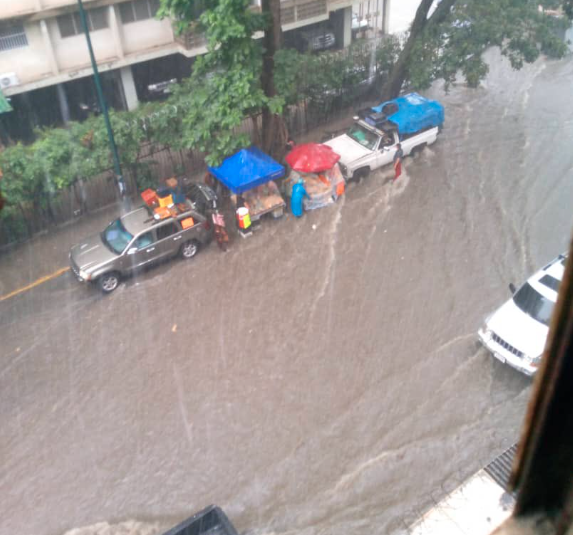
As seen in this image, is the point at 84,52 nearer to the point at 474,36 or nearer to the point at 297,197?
the point at 297,197

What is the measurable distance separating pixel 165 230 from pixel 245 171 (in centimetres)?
210

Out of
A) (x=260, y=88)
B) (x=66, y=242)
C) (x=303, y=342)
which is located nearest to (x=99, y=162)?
(x=66, y=242)

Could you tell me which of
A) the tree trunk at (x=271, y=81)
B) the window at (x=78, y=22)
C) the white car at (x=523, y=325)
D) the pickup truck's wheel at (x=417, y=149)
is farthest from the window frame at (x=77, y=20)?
the white car at (x=523, y=325)

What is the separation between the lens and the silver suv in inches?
458

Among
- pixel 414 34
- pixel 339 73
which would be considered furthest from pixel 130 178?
pixel 414 34

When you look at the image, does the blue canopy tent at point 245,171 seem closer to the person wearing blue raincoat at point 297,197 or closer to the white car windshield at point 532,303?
the person wearing blue raincoat at point 297,197

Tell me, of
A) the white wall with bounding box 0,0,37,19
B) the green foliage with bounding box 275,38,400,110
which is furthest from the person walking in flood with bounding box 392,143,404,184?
the white wall with bounding box 0,0,37,19

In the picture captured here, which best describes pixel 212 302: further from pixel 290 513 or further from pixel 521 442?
pixel 521 442

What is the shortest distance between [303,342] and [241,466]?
101 inches

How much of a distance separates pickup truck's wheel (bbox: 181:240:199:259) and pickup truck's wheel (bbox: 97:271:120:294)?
4.69 ft

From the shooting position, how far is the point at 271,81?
13570 millimetres

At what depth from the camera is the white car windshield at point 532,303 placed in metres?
9.66

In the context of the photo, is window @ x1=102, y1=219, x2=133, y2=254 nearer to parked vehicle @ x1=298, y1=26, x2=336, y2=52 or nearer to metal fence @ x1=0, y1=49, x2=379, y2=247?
metal fence @ x1=0, y1=49, x2=379, y2=247

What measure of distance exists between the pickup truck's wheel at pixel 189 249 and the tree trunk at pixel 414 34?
7.80 m
